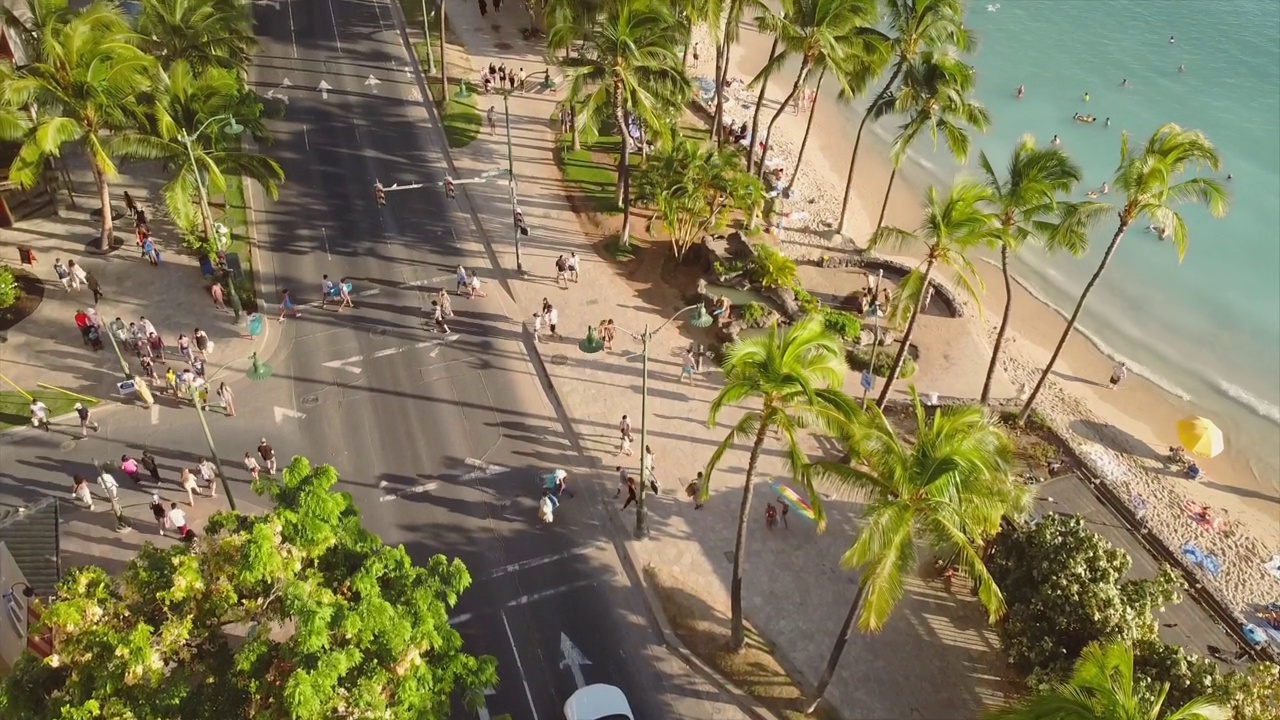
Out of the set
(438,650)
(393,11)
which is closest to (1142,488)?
(438,650)

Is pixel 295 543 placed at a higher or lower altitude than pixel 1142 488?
higher

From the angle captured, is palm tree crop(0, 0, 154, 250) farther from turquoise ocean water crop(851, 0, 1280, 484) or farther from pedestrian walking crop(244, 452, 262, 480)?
turquoise ocean water crop(851, 0, 1280, 484)

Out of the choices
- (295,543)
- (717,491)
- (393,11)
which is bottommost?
(717,491)

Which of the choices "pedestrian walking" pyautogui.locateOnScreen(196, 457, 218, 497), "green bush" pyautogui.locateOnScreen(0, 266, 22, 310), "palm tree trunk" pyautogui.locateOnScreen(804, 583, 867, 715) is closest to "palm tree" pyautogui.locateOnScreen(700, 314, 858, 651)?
"palm tree trunk" pyautogui.locateOnScreen(804, 583, 867, 715)

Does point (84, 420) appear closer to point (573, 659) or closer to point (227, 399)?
point (227, 399)

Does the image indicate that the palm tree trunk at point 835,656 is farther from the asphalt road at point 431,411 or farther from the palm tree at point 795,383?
the asphalt road at point 431,411

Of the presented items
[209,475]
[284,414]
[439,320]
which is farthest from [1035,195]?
[209,475]

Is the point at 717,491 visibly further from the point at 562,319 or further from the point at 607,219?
the point at 607,219
